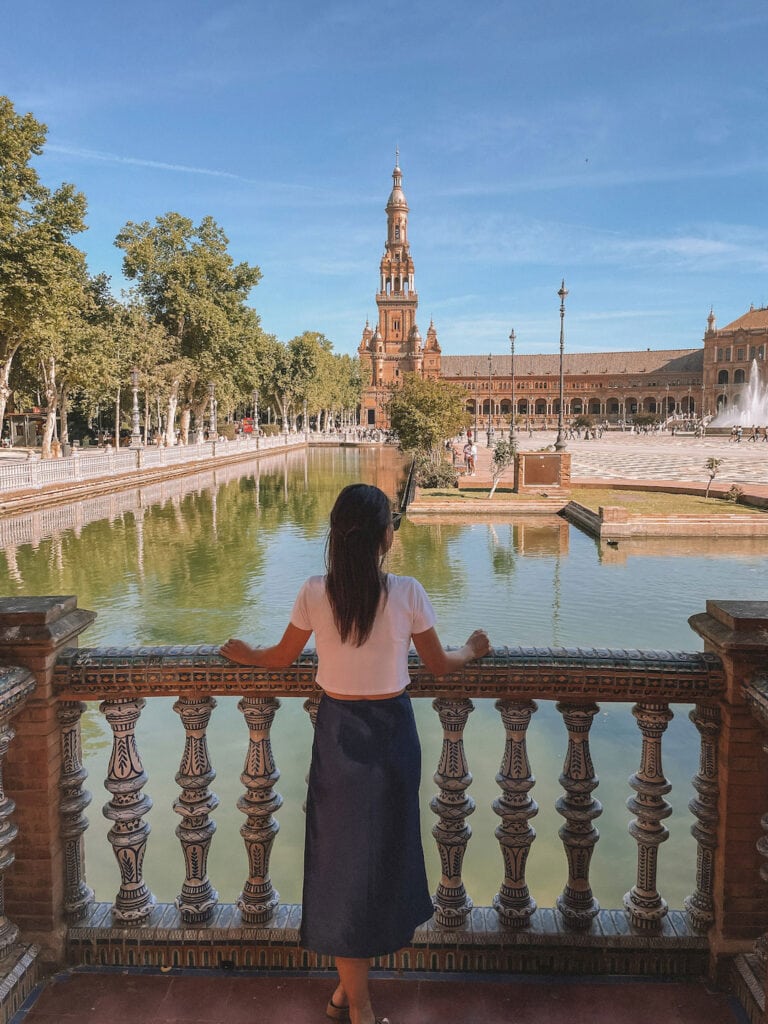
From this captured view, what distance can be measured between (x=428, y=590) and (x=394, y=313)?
372ft

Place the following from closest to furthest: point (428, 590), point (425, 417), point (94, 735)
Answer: point (94, 735), point (428, 590), point (425, 417)

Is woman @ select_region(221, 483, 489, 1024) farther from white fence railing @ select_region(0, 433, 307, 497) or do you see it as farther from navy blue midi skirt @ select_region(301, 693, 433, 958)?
white fence railing @ select_region(0, 433, 307, 497)

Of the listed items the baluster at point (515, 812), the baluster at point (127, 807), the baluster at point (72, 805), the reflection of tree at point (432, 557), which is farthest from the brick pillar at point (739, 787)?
the reflection of tree at point (432, 557)

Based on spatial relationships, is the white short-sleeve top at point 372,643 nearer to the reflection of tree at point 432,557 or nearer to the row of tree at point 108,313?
the reflection of tree at point 432,557

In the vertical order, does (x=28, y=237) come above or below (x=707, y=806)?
above

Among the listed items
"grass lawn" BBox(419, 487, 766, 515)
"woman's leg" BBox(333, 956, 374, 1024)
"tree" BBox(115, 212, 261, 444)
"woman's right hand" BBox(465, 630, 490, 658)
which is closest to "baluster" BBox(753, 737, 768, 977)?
"woman's right hand" BBox(465, 630, 490, 658)

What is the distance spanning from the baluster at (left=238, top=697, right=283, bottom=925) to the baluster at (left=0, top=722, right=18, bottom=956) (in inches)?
29.2

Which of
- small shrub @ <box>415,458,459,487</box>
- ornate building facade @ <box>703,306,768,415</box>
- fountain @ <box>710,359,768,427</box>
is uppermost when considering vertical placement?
ornate building facade @ <box>703,306,768,415</box>

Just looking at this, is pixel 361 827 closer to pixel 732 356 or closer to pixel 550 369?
pixel 732 356

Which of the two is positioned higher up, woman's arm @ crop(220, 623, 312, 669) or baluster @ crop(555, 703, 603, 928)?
woman's arm @ crop(220, 623, 312, 669)

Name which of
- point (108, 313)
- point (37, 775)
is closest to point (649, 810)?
point (37, 775)

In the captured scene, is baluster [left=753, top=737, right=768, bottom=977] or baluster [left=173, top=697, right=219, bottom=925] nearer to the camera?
baluster [left=753, top=737, right=768, bottom=977]

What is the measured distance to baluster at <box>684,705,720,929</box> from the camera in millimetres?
2775

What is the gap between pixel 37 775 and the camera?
2.76m
